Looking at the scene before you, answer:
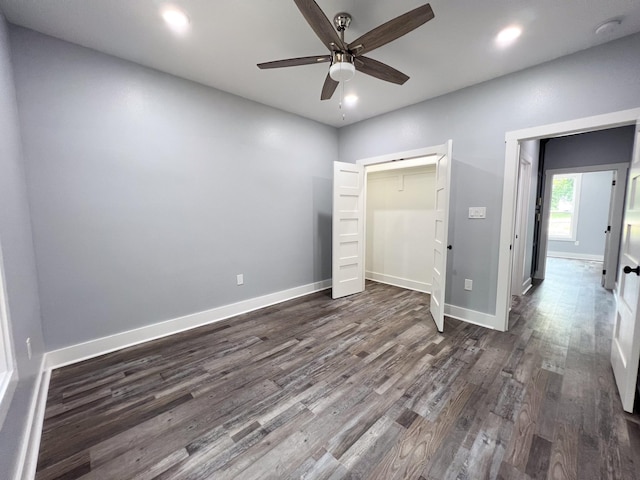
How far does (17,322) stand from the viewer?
1.46m

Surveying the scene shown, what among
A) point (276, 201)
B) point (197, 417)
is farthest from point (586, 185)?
point (197, 417)

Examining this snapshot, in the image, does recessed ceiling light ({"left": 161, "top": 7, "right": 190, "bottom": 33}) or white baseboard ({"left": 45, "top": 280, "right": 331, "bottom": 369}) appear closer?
recessed ceiling light ({"left": 161, "top": 7, "right": 190, "bottom": 33})

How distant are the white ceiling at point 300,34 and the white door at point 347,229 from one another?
1288 mm

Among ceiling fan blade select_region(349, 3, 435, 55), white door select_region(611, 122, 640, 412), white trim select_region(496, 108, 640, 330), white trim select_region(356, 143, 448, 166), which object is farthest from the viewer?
white trim select_region(356, 143, 448, 166)

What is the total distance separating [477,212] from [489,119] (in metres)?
1.02

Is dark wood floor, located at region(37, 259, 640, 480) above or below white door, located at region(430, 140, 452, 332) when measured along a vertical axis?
below

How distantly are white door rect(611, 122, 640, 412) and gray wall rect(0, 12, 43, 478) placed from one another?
131 inches

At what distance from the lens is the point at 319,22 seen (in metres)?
1.54

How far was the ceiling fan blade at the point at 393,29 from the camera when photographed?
57.6 inches

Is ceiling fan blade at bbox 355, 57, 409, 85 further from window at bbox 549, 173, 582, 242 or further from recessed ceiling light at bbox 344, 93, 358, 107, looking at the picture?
window at bbox 549, 173, 582, 242

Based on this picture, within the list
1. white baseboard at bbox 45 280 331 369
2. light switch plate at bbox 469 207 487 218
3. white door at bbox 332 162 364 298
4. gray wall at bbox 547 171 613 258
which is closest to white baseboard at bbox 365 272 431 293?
white door at bbox 332 162 364 298

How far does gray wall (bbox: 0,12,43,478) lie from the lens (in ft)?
4.06

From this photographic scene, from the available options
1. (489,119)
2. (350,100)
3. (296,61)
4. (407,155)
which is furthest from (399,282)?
(296,61)

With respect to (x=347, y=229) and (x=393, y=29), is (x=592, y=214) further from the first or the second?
(x=393, y=29)
